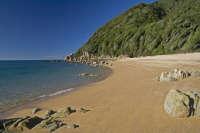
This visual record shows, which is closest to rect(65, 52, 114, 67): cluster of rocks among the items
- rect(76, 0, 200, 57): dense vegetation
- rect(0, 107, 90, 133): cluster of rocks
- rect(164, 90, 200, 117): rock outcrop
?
rect(76, 0, 200, 57): dense vegetation

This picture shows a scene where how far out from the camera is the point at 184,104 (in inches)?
340

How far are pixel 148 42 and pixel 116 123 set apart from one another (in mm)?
87390

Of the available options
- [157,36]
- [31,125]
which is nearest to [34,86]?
[31,125]

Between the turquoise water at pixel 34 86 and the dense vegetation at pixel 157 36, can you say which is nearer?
the turquoise water at pixel 34 86

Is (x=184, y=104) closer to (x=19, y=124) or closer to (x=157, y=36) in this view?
(x=19, y=124)

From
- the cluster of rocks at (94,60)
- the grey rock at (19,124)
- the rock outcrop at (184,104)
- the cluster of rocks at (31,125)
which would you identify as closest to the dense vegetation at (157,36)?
the cluster of rocks at (94,60)

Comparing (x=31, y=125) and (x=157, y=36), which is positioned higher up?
(x=157, y=36)

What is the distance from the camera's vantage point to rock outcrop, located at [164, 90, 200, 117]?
859 centimetres

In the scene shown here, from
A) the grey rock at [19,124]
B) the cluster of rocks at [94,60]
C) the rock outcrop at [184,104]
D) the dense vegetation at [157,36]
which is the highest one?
the dense vegetation at [157,36]

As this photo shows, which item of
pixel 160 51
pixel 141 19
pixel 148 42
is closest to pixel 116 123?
pixel 160 51

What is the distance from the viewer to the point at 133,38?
106 m

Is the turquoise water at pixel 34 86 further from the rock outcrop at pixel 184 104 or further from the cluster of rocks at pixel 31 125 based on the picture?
the rock outcrop at pixel 184 104

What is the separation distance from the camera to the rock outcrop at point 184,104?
859 centimetres

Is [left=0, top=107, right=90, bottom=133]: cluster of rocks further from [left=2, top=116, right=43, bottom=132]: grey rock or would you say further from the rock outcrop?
the rock outcrop
